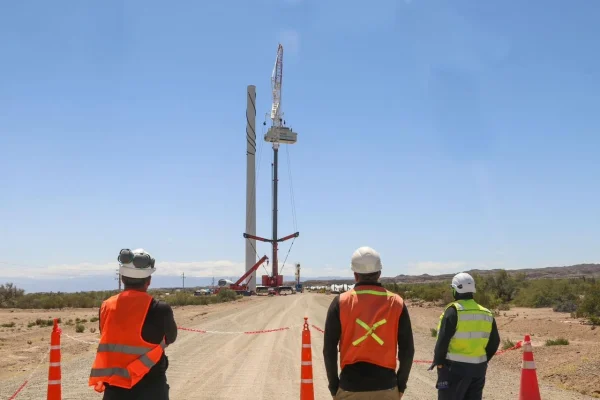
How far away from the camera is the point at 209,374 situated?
38.5 feet

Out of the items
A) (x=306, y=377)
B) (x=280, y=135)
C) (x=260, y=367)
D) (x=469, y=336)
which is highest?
(x=280, y=135)

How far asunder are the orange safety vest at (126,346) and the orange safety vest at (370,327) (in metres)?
1.45

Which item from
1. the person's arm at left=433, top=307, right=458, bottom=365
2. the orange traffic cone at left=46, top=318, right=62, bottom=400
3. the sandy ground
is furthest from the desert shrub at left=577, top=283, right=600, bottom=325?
the orange traffic cone at left=46, top=318, right=62, bottom=400

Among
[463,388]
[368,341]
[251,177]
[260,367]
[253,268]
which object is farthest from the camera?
[251,177]

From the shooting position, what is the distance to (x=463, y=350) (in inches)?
229

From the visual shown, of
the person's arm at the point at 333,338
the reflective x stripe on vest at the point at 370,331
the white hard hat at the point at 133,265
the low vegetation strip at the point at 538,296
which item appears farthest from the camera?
the low vegetation strip at the point at 538,296

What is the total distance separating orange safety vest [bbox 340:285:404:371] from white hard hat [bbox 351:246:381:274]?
0.60 feet

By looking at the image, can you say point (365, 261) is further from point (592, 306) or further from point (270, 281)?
point (270, 281)

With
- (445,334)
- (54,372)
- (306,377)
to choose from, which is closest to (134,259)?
(445,334)

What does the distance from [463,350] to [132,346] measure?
3372 millimetres

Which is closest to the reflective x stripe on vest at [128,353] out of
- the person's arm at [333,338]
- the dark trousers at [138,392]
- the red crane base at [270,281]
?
the dark trousers at [138,392]

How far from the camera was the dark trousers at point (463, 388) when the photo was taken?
575cm

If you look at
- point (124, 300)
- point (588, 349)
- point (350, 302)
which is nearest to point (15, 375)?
point (124, 300)

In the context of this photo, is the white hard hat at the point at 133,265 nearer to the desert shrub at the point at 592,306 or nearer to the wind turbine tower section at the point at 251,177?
the desert shrub at the point at 592,306
